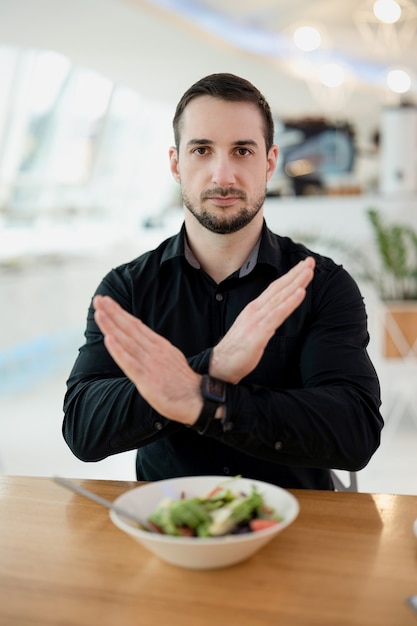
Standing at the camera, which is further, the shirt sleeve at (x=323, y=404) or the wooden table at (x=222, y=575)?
the shirt sleeve at (x=323, y=404)

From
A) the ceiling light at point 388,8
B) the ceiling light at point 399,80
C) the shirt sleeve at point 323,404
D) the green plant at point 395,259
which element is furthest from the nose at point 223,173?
the ceiling light at point 399,80

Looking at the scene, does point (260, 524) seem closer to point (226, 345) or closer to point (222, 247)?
point (226, 345)

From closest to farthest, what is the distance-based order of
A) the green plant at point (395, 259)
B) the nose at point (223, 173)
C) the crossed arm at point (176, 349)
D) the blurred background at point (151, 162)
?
the crossed arm at point (176, 349), the nose at point (223, 173), the green plant at point (395, 259), the blurred background at point (151, 162)

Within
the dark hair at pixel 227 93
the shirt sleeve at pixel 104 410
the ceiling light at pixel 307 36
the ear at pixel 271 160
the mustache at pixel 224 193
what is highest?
the ceiling light at pixel 307 36

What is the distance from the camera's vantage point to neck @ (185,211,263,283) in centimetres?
197

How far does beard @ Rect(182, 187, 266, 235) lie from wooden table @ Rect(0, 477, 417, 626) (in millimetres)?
696

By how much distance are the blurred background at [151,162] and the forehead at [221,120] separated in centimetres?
247

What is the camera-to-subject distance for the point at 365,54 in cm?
1267

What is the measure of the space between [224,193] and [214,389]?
562 millimetres

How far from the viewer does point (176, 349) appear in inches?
59.1

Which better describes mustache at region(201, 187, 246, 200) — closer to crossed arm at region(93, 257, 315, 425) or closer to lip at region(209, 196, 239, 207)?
lip at region(209, 196, 239, 207)

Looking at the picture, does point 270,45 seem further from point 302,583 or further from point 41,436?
point 302,583

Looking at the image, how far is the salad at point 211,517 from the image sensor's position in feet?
3.86

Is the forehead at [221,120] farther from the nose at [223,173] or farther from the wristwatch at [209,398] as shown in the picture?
the wristwatch at [209,398]
